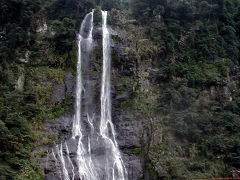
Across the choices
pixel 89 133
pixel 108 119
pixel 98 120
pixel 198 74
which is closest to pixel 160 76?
pixel 198 74

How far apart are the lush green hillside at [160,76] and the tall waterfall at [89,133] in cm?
104

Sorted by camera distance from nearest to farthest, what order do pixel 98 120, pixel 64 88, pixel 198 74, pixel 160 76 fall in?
pixel 98 120 → pixel 64 88 → pixel 160 76 → pixel 198 74

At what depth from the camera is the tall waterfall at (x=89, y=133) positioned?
1714cm

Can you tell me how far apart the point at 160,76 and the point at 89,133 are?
26.6ft

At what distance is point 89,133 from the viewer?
19812mm

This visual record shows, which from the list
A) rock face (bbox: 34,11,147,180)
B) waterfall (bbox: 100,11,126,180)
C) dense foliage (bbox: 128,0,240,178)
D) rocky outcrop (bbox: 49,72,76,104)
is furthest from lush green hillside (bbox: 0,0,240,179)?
waterfall (bbox: 100,11,126,180)

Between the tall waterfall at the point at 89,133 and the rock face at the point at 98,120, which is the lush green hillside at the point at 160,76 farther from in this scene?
the tall waterfall at the point at 89,133

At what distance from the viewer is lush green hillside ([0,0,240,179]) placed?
18.3 m

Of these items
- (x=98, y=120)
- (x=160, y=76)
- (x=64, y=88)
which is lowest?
(x=98, y=120)

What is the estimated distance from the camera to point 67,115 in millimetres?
20703

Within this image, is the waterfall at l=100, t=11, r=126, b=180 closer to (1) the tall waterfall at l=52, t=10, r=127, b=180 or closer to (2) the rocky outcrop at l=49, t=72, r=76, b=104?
(1) the tall waterfall at l=52, t=10, r=127, b=180

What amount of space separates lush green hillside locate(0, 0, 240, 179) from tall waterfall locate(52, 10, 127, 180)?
1.04 metres

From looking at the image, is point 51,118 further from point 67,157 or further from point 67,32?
point 67,32

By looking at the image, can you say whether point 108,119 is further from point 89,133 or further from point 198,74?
point 198,74
